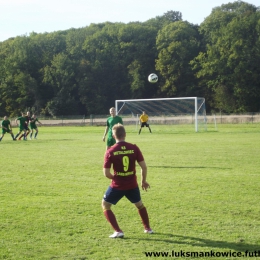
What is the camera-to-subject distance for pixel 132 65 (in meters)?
78.9

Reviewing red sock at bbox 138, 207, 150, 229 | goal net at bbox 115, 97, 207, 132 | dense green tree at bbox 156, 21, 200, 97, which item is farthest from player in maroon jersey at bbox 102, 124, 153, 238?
dense green tree at bbox 156, 21, 200, 97

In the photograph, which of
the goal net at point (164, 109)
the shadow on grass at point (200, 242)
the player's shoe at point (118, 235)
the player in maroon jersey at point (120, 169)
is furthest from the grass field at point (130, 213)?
the goal net at point (164, 109)

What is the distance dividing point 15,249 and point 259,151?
550 inches

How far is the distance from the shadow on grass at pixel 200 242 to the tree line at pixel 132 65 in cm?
6282

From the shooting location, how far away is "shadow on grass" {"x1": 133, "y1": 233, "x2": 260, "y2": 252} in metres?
5.93

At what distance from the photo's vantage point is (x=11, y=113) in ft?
257

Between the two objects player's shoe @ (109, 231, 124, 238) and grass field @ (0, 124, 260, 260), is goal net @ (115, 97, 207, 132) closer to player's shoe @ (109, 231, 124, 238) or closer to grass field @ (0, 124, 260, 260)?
grass field @ (0, 124, 260, 260)

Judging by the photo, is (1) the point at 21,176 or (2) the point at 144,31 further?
(2) the point at 144,31

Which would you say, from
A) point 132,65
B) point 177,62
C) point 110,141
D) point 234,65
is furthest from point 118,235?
point 132,65

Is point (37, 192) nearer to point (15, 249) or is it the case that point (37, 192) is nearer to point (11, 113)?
point (15, 249)

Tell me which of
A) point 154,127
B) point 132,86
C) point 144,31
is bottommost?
point 154,127

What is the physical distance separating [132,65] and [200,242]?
7392 centimetres

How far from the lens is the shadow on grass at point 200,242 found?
19.4 ft

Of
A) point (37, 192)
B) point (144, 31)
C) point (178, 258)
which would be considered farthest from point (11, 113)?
point (178, 258)
